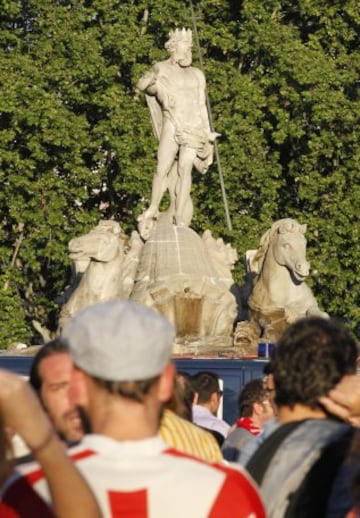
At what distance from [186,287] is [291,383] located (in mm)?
19654

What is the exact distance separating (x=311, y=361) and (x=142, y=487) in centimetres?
110

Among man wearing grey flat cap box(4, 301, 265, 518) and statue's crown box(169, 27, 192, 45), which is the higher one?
statue's crown box(169, 27, 192, 45)

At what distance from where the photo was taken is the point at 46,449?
473 cm

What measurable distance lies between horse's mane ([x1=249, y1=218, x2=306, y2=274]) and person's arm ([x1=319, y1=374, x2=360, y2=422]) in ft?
62.8

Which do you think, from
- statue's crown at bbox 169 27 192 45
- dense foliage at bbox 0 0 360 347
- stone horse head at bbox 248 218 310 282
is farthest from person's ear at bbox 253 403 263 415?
dense foliage at bbox 0 0 360 347

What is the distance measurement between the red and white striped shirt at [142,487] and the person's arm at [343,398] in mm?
1035

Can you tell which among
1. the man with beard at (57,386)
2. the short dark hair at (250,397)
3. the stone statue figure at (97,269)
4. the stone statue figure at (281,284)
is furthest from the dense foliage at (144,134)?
the man with beard at (57,386)

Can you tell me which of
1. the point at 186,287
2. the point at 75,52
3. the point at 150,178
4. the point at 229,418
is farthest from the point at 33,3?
the point at 229,418

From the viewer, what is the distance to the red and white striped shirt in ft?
16.2

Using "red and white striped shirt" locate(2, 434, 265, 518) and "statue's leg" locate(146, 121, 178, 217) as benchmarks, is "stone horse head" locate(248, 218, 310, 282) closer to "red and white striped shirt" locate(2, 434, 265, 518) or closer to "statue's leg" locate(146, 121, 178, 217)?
"statue's leg" locate(146, 121, 178, 217)

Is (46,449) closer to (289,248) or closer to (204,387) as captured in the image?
(204,387)

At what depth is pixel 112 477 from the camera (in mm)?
4969

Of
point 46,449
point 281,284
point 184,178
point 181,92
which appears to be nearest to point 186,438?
point 46,449

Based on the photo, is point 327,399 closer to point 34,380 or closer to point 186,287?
point 34,380
